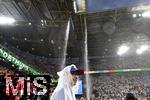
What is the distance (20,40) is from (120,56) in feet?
38.8

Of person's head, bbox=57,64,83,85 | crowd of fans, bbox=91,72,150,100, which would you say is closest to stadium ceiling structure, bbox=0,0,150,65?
crowd of fans, bbox=91,72,150,100

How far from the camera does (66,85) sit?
294 cm

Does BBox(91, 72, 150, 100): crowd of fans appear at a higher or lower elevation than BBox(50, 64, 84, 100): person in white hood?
higher

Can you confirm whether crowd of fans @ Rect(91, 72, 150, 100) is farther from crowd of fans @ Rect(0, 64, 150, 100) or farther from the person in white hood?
the person in white hood

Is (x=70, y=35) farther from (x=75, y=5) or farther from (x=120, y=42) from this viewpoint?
(x=75, y=5)

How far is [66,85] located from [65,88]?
49 millimetres

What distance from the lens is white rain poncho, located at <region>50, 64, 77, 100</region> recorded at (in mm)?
2842

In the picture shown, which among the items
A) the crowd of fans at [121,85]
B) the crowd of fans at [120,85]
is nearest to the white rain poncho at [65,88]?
the crowd of fans at [120,85]

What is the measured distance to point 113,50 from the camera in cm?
2906

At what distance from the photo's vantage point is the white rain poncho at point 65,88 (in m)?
2.84

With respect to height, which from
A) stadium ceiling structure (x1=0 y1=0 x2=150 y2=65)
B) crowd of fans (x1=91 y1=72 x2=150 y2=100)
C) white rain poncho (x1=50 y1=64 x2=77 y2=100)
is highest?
stadium ceiling structure (x1=0 y1=0 x2=150 y2=65)

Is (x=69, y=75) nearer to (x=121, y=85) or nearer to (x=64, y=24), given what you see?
(x=64, y=24)

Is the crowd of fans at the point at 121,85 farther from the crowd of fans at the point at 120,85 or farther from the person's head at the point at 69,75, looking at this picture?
the person's head at the point at 69,75

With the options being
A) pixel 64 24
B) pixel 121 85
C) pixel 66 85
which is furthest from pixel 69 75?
pixel 121 85
